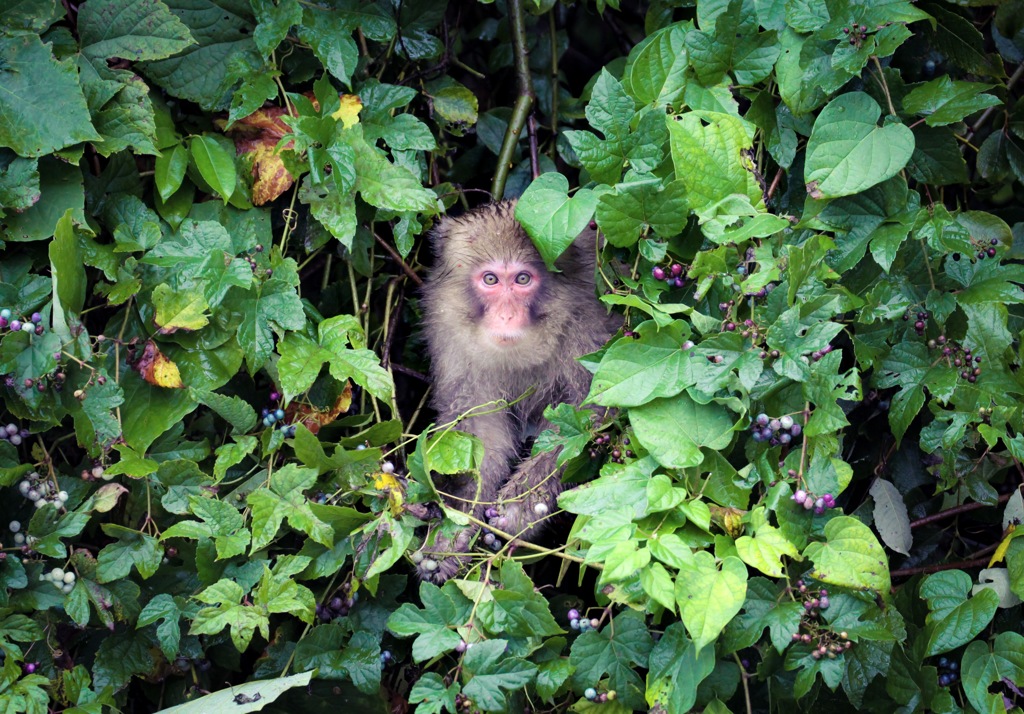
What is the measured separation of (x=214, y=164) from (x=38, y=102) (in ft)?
1.31

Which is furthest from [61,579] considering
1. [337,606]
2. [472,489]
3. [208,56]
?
[208,56]

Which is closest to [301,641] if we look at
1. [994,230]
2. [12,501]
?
[12,501]

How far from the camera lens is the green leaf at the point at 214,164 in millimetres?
2449

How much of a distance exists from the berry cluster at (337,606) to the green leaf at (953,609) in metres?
1.23

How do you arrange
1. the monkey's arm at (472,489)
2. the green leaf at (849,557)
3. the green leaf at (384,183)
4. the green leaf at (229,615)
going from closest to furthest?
the green leaf at (849,557), the green leaf at (229,615), the monkey's arm at (472,489), the green leaf at (384,183)

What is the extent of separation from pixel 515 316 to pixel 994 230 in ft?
3.64

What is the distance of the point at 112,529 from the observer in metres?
2.29

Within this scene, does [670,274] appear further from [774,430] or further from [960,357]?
[960,357]

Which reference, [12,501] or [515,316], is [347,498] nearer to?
[515,316]

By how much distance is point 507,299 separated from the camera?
249 centimetres

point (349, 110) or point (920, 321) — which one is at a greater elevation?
point (349, 110)

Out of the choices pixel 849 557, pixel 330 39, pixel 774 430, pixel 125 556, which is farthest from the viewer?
pixel 330 39

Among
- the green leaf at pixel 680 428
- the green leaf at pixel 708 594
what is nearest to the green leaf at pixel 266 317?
the green leaf at pixel 680 428

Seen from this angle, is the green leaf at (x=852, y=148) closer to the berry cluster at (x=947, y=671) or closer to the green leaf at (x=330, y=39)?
the berry cluster at (x=947, y=671)
